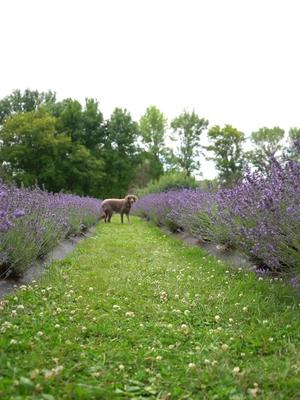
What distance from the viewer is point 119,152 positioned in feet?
134

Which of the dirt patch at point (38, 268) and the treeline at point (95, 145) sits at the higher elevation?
the treeline at point (95, 145)

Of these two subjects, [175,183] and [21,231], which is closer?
[21,231]

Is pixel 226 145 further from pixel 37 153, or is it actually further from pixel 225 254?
pixel 225 254

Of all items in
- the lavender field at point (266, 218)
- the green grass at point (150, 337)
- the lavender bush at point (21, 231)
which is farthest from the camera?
the lavender bush at point (21, 231)

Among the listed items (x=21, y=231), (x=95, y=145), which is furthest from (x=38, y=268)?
(x=95, y=145)

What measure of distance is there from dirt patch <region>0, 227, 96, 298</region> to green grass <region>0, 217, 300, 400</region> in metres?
0.22

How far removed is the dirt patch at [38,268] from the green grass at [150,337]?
22cm

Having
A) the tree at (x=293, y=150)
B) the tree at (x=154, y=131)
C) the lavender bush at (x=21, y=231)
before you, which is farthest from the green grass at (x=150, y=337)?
the tree at (x=154, y=131)

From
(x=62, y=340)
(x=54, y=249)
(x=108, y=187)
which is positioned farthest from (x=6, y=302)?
(x=108, y=187)

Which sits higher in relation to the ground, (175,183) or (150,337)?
(175,183)

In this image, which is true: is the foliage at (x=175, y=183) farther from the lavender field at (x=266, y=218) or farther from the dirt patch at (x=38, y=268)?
the lavender field at (x=266, y=218)

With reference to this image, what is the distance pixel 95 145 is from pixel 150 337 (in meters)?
37.7

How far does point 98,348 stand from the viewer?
9.87 feet

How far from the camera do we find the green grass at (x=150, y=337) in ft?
7.97
